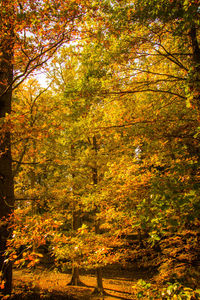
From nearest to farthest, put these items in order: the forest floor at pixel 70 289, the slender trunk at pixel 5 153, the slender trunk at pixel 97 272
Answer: the slender trunk at pixel 5 153 < the forest floor at pixel 70 289 < the slender trunk at pixel 97 272

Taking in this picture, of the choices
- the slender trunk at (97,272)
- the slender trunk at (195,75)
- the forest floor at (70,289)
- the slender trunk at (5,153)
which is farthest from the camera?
the slender trunk at (97,272)

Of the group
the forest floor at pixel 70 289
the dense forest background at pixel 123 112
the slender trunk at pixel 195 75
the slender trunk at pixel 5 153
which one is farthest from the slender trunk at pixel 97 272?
the slender trunk at pixel 195 75

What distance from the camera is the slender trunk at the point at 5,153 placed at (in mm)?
3921

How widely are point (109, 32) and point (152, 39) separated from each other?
1.28 metres

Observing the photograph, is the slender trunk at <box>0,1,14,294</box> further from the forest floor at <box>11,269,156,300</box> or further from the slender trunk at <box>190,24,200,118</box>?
the forest floor at <box>11,269,156,300</box>

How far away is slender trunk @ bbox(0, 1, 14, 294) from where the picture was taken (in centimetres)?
392

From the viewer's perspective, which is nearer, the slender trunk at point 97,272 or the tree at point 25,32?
the tree at point 25,32

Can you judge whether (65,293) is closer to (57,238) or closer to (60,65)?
(57,238)

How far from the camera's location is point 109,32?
5.13 m

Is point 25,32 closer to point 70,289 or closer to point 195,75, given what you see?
point 195,75

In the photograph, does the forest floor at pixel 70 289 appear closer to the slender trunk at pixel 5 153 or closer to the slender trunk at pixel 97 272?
the slender trunk at pixel 97 272

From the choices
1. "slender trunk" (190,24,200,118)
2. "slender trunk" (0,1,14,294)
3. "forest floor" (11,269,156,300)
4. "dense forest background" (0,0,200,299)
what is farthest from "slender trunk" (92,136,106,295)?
"slender trunk" (190,24,200,118)

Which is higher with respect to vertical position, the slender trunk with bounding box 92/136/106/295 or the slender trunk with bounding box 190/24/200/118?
the slender trunk with bounding box 190/24/200/118

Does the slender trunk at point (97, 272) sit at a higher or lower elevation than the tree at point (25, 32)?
lower
